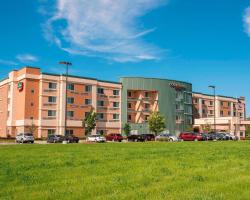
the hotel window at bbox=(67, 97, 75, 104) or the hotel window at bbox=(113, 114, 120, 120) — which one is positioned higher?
the hotel window at bbox=(67, 97, 75, 104)

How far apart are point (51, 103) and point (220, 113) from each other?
64365mm

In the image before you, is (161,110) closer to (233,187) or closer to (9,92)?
(9,92)

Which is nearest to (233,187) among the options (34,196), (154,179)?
(154,179)

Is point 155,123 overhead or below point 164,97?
below

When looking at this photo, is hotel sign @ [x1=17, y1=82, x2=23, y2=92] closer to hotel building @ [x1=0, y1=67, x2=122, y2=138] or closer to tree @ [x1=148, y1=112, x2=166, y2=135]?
hotel building @ [x1=0, y1=67, x2=122, y2=138]

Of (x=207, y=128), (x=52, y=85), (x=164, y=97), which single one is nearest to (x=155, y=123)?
(x=164, y=97)

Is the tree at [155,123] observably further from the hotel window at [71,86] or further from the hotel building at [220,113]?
the hotel building at [220,113]

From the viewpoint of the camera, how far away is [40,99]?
8025cm

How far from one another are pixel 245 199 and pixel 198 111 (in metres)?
110

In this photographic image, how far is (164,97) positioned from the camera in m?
98.9

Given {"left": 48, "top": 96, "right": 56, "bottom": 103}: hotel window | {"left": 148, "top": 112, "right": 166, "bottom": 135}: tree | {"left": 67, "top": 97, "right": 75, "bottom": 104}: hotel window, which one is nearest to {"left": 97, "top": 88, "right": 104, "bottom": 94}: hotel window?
{"left": 67, "top": 97, "right": 75, "bottom": 104}: hotel window

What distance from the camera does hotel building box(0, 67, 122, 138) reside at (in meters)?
79.6

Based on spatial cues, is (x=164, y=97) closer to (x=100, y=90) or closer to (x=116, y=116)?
(x=116, y=116)

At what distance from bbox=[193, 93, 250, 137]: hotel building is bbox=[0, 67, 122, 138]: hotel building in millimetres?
29770
